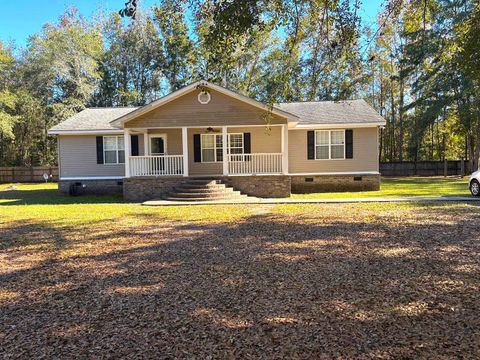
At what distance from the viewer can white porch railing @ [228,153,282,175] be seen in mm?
16844

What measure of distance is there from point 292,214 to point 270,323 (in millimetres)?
7298

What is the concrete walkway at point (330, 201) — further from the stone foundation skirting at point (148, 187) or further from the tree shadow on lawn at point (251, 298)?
the tree shadow on lawn at point (251, 298)

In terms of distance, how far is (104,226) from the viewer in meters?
9.36

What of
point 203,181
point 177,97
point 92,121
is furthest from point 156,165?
point 92,121

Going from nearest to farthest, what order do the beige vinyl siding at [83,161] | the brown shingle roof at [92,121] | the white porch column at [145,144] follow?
the white porch column at [145,144], the brown shingle roof at [92,121], the beige vinyl siding at [83,161]

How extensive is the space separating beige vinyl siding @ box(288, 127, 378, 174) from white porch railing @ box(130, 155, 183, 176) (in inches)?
204

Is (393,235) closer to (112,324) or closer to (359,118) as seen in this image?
Result: (112,324)

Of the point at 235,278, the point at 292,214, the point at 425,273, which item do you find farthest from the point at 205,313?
the point at 292,214

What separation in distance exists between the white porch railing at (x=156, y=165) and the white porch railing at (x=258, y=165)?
2266mm

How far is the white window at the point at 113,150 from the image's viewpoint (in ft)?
62.0

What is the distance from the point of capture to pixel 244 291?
179 inches

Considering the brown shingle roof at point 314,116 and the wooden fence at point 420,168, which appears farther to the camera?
the wooden fence at point 420,168

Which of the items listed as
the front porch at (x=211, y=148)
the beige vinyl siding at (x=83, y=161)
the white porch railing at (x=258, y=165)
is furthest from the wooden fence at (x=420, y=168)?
the beige vinyl siding at (x=83, y=161)

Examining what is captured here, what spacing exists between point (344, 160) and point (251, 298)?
14807 millimetres
